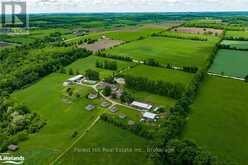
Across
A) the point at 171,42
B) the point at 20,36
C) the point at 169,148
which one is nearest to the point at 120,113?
the point at 169,148

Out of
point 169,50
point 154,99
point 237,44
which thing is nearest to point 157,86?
point 154,99

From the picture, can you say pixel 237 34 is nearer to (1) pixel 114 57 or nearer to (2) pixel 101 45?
(2) pixel 101 45

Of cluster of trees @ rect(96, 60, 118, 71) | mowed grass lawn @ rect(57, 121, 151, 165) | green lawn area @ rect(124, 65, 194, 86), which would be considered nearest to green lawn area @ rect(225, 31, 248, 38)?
green lawn area @ rect(124, 65, 194, 86)

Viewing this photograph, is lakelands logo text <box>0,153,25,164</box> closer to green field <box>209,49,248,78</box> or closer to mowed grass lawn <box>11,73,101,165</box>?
mowed grass lawn <box>11,73,101,165</box>

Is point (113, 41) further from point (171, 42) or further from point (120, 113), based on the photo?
point (120, 113)

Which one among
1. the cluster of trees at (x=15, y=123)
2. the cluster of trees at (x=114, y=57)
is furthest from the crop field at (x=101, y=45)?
the cluster of trees at (x=15, y=123)

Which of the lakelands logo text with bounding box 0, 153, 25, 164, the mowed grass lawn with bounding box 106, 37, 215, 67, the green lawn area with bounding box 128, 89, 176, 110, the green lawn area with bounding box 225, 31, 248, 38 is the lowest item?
the lakelands logo text with bounding box 0, 153, 25, 164
